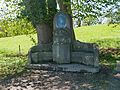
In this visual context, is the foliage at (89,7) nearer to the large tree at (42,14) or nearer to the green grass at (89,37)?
the large tree at (42,14)

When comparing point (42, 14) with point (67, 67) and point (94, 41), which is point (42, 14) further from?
point (94, 41)

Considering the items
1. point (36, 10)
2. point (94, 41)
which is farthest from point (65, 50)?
point (94, 41)

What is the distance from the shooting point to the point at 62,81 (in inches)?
398

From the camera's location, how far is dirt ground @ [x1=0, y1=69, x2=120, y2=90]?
9.41 meters

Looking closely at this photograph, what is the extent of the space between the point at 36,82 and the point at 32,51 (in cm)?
278

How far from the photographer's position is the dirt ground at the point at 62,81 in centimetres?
941

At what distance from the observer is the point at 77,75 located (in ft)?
35.7

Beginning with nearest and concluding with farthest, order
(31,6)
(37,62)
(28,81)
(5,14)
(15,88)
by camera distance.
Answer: (15,88) → (28,81) → (37,62) → (31,6) → (5,14)

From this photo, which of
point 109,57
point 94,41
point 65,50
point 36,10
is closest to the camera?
point 65,50

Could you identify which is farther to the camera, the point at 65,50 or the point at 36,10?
the point at 36,10

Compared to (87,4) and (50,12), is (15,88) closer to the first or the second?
(50,12)

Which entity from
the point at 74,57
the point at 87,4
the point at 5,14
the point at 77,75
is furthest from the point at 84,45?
the point at 5,14

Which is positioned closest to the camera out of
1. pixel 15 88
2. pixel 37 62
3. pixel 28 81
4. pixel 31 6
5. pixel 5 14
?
pixel 15 88

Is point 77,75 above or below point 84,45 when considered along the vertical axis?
below
